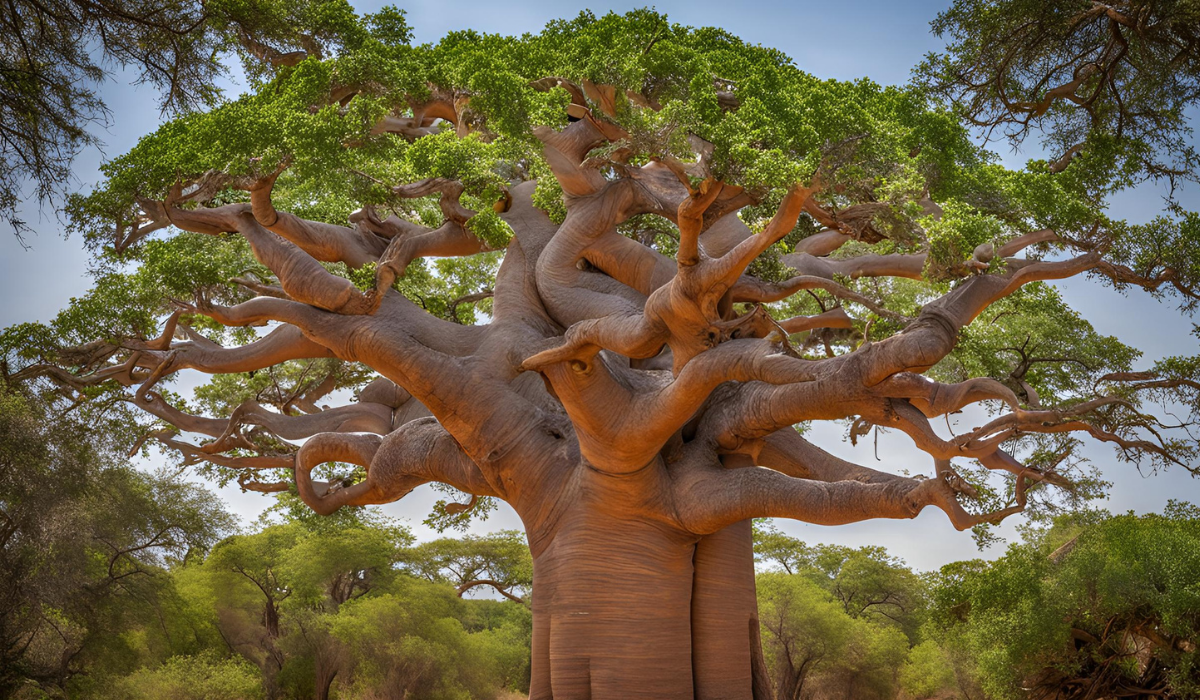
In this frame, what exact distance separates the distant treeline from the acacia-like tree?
344 cm

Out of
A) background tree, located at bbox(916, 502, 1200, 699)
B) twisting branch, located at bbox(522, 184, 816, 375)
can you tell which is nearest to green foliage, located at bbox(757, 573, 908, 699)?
background tree, located at bbox(916, 502, 1200, 699)

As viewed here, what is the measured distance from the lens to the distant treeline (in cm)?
1272

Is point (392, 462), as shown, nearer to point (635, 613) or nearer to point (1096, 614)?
point (635, 613)

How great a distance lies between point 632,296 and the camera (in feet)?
31.6

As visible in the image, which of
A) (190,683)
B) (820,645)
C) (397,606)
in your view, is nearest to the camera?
(190,683)

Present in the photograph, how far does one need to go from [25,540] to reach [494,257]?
805 centimetres

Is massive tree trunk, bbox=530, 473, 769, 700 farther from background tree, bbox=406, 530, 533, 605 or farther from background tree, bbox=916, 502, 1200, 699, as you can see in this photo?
background tree, bbox=406, 530, 533, 605

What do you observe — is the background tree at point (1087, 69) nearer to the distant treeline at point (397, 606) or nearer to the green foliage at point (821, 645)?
the distant treeline at point (397, 606)

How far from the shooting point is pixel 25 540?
500 inches

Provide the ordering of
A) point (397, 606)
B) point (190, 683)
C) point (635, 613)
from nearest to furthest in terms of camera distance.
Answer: point (635, 613) < point (190, 683) < point (397, 606)

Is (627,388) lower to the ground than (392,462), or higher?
higher

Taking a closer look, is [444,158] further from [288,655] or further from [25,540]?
[288,655]

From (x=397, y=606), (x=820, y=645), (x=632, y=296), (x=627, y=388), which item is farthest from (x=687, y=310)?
(x=820, y=645)

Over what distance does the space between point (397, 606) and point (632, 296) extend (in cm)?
1147
